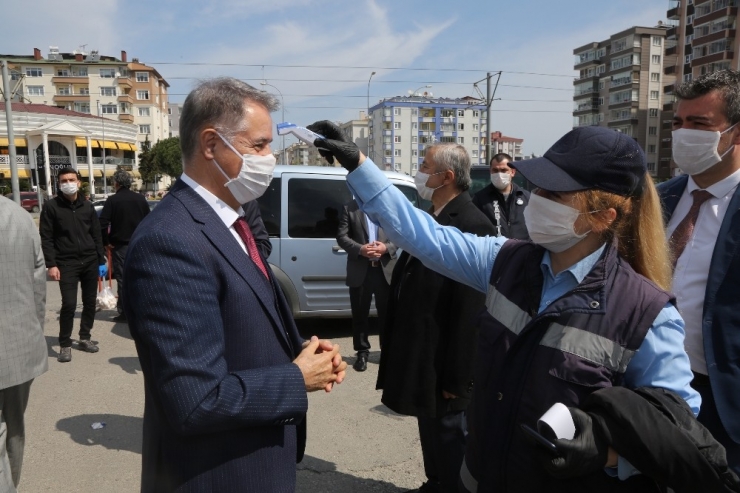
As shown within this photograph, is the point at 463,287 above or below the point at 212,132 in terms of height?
below

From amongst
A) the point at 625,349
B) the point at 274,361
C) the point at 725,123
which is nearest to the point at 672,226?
the point at 725,123

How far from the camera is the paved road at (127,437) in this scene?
3.62m

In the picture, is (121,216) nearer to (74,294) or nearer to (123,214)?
(123,214)

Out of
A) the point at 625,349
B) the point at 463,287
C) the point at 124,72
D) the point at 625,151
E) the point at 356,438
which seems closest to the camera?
the point at 625,349

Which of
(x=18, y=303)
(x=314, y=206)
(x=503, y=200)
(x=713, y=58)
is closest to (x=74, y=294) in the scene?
(x=314, y=206)

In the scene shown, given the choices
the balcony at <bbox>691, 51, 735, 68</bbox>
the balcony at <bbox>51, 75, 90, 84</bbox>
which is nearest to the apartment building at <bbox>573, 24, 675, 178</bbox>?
the balcony at <bbox>691, 51, 735, 68</bbox>

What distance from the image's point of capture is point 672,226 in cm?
247

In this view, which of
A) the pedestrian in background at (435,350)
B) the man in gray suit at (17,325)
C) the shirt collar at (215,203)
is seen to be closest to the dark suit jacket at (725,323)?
the pedestrian in background at (435,350)

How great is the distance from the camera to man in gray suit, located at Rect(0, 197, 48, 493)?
2768 millimetres

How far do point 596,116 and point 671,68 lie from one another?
1892cm

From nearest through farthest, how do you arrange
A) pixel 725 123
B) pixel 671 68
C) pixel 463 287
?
pixel 725 123
pixel 463 287
pixel 671 68

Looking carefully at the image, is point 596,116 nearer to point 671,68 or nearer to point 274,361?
point 671,68

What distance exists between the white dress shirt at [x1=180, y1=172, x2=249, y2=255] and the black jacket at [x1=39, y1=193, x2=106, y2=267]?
4.84 metres

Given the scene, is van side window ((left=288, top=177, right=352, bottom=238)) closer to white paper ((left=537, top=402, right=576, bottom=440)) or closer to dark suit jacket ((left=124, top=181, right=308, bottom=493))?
dark suit jacket ((left=124, top=181, right=308, bottom=493))
